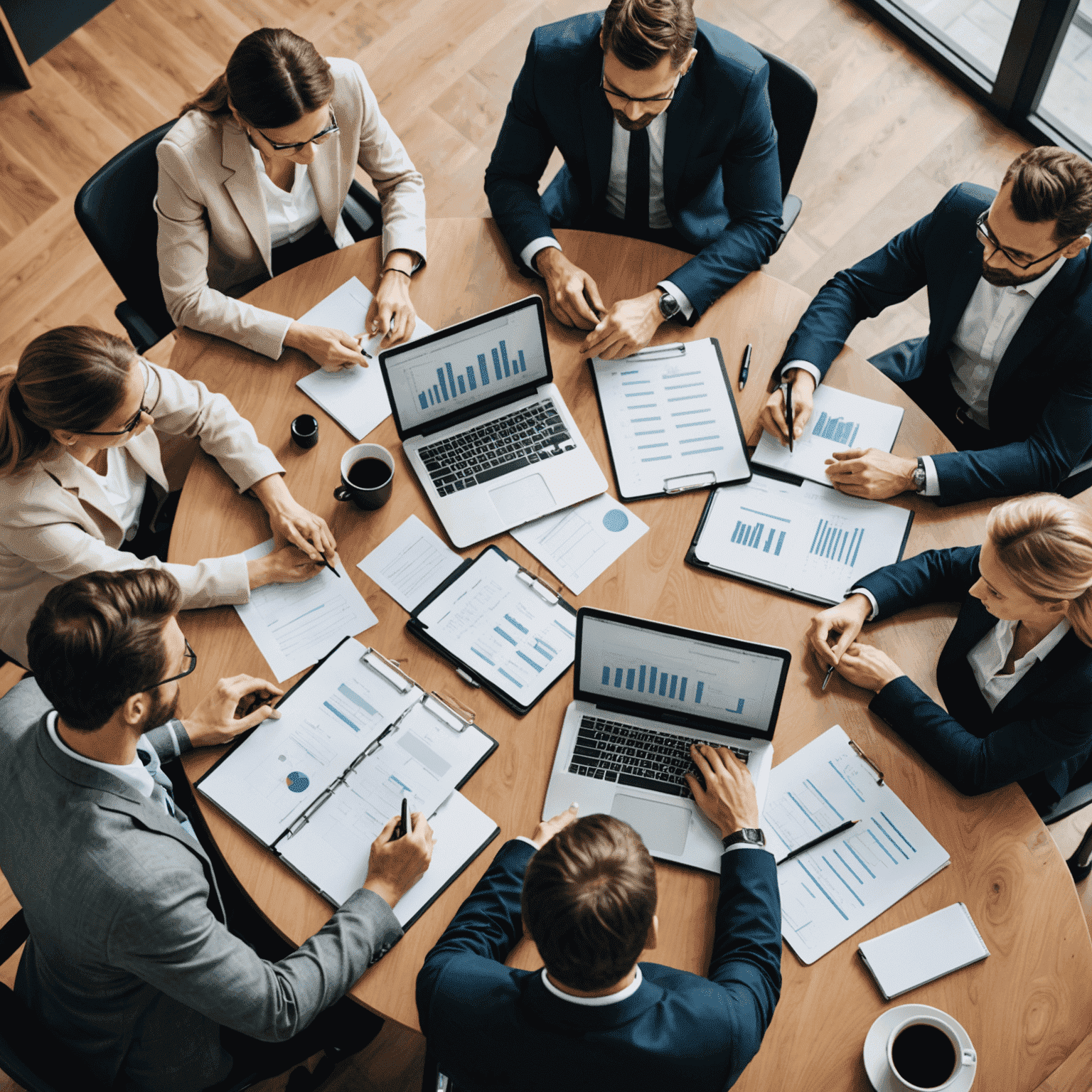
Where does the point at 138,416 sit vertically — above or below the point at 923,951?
above

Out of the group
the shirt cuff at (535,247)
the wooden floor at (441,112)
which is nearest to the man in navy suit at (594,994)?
the shirt cuff at (535,247)

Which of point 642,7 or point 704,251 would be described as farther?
point 704,251

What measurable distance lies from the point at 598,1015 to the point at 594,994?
0.03 meters

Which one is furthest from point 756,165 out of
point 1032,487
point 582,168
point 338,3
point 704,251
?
point 338,3

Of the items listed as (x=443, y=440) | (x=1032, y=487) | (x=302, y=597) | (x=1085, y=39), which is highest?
(x=1085, y=39)

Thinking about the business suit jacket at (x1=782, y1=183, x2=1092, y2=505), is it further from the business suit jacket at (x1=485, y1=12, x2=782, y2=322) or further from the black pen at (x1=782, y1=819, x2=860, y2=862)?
the black pen at (x1=782, y1=819, x2=860, y2=862)

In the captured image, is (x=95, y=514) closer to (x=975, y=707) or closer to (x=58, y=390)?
(x=58, y=390)

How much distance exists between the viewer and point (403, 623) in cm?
211

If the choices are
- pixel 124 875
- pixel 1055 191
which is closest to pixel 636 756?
pixel 124 875

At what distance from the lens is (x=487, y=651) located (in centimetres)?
207

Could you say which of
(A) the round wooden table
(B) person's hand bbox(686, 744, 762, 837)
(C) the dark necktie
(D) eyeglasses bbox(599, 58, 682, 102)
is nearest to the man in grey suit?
(A) the round wooden table

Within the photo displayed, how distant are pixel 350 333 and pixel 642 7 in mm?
994

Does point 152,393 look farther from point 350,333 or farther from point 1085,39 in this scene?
point 1085,39

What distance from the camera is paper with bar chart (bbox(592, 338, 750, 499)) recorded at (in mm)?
2246
